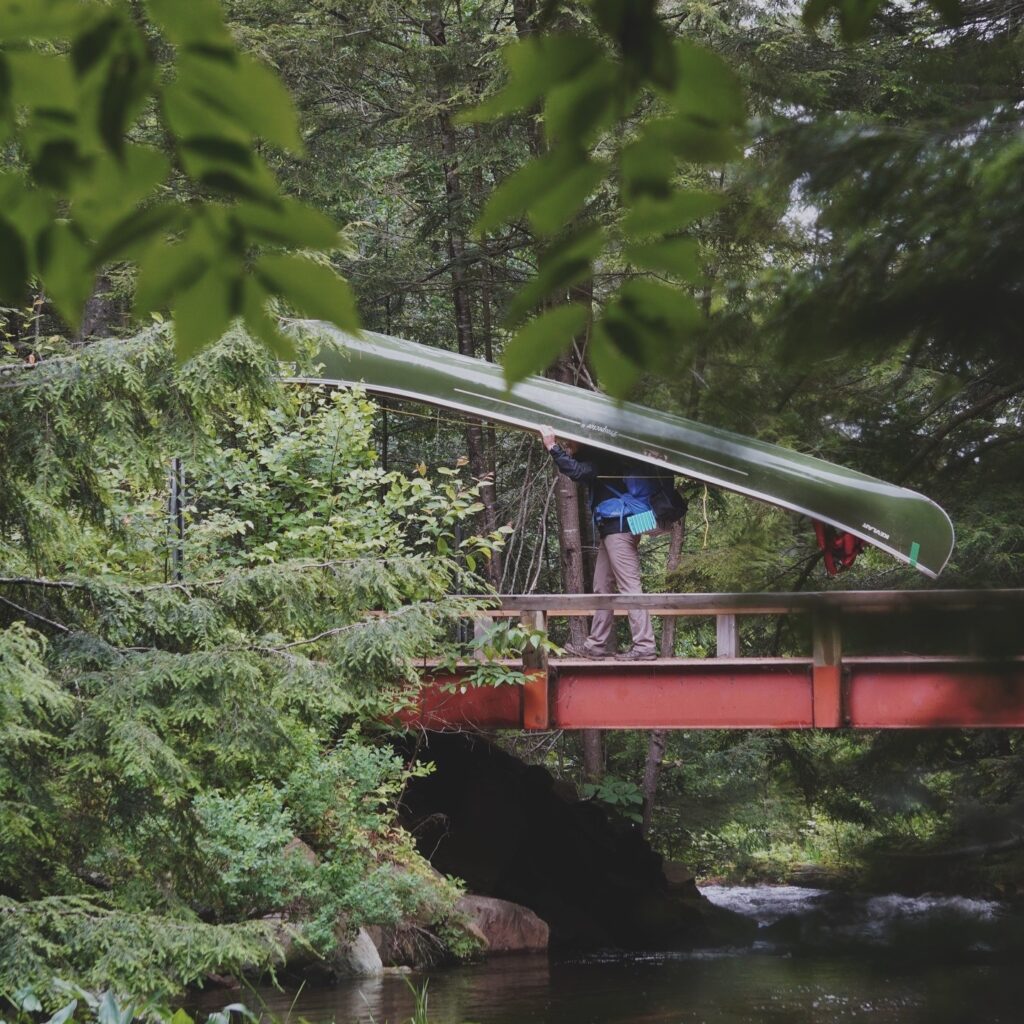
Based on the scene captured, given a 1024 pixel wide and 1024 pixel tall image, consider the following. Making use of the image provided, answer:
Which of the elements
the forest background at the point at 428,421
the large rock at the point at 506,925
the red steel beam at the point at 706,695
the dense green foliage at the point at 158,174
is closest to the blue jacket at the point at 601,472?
the forest background at the point at 428,421

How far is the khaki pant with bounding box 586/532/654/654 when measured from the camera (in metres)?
10.1

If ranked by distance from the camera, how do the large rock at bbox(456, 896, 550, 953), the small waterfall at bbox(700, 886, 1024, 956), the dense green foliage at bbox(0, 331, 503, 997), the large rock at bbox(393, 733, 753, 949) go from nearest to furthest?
the small waterfall at bbox(700, 886, 1024, 956)
the dense green foliage at bbox(0, 331, 503, 997)
the large rock at bbox(456, 896, 550, 953)
the large rock at bbox(393, 733, 753, 949)

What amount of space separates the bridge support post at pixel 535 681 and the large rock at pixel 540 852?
9.61ft

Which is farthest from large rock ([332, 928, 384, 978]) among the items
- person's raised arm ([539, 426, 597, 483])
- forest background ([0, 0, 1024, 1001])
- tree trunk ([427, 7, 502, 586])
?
tree trunk ([427, 7, 502, 586])

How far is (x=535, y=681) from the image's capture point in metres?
11.1

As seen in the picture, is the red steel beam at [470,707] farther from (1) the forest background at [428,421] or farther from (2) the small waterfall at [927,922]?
(2) the small waterfall at [927,922]

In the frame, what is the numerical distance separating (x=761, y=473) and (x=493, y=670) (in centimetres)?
965

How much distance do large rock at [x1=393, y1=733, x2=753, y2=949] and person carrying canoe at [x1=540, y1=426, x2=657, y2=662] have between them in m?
3.89

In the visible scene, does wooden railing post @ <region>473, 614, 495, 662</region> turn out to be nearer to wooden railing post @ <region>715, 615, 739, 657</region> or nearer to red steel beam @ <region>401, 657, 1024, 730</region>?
red steel beam @ <region>401, 657, 1024, 730</region>

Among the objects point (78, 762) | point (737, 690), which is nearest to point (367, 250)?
point (737, 690)

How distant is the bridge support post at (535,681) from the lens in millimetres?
10781

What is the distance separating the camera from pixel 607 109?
96 centimetres

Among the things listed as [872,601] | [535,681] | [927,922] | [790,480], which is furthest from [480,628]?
[872,601]

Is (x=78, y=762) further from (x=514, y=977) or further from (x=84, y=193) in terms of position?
(x=514, y=977)
